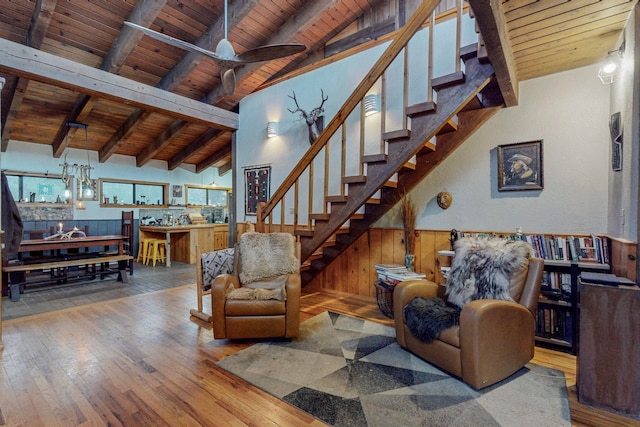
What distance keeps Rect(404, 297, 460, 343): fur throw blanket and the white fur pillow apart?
1.27 metres

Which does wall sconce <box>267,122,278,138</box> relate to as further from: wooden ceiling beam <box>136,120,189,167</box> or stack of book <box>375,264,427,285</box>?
stack of book <box>375,264,427,285</box>

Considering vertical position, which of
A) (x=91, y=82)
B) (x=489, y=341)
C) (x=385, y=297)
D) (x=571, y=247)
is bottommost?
(x=385, y=297)

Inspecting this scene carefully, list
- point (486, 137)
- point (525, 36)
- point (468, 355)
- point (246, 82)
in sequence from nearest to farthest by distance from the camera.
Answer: point (468, 355)
point (525, 36)
point (486, 137)
point (246, 82)

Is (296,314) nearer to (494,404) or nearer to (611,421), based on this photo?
(494,404)

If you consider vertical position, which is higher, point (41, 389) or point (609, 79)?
point (609, 79)

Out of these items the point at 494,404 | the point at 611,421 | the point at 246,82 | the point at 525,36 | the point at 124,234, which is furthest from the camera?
the point at 124,234

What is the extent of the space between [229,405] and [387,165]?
7.32 ft

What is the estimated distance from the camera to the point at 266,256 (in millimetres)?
3248

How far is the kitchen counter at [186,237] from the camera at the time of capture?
6.83m

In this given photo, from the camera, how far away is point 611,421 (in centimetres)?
174

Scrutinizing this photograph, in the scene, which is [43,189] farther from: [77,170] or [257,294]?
[257,294]

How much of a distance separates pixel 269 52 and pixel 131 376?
285 centimetres

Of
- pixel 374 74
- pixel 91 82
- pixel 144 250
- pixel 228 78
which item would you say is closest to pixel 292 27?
pixel 228 78

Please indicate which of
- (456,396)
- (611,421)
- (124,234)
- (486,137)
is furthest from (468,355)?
(124,234)
